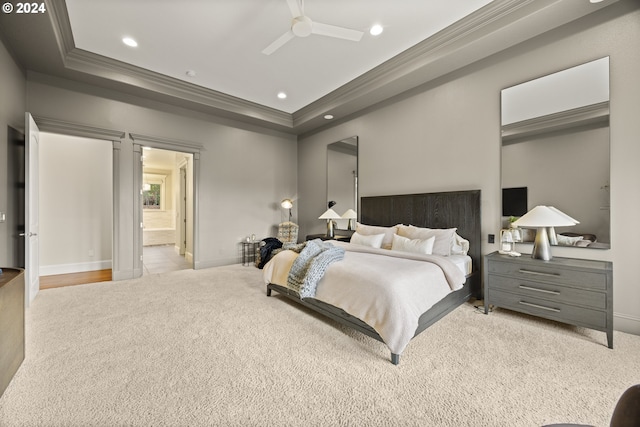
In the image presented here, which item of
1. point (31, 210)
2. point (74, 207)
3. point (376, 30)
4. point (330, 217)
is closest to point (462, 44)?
point (376, 30)

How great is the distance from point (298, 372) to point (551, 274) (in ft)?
8.14

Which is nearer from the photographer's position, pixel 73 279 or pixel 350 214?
pixel 73 279

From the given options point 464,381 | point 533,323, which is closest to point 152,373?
point 464,381

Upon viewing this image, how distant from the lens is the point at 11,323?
1.77 m

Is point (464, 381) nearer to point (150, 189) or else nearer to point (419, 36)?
point (419, 36)

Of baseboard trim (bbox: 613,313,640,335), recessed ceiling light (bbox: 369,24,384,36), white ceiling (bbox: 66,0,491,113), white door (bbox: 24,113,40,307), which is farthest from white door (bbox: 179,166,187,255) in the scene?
baseboard trim (bbox: 613,313,640,335)

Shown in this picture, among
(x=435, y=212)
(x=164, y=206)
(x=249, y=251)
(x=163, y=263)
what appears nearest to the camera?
(x=435, y=212)

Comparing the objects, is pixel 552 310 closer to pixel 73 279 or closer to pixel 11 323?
pixel 11 323

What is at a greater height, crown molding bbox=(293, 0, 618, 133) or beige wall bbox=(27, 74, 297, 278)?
crown molding bbox=(293, 0, 618, 133)

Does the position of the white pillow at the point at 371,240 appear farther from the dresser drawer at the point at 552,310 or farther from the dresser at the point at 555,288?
the dresser drawer at the point at 552,310

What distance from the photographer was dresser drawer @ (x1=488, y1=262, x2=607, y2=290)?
2.28 metres

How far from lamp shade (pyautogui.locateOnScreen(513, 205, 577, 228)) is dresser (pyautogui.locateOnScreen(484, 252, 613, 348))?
36 centimetres

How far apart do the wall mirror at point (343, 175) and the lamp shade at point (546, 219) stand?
2718 millimetres

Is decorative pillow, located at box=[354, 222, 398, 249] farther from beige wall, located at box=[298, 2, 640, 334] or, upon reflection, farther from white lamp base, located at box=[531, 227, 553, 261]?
white lamp base, located at box=[531, 227, 553, 261]
